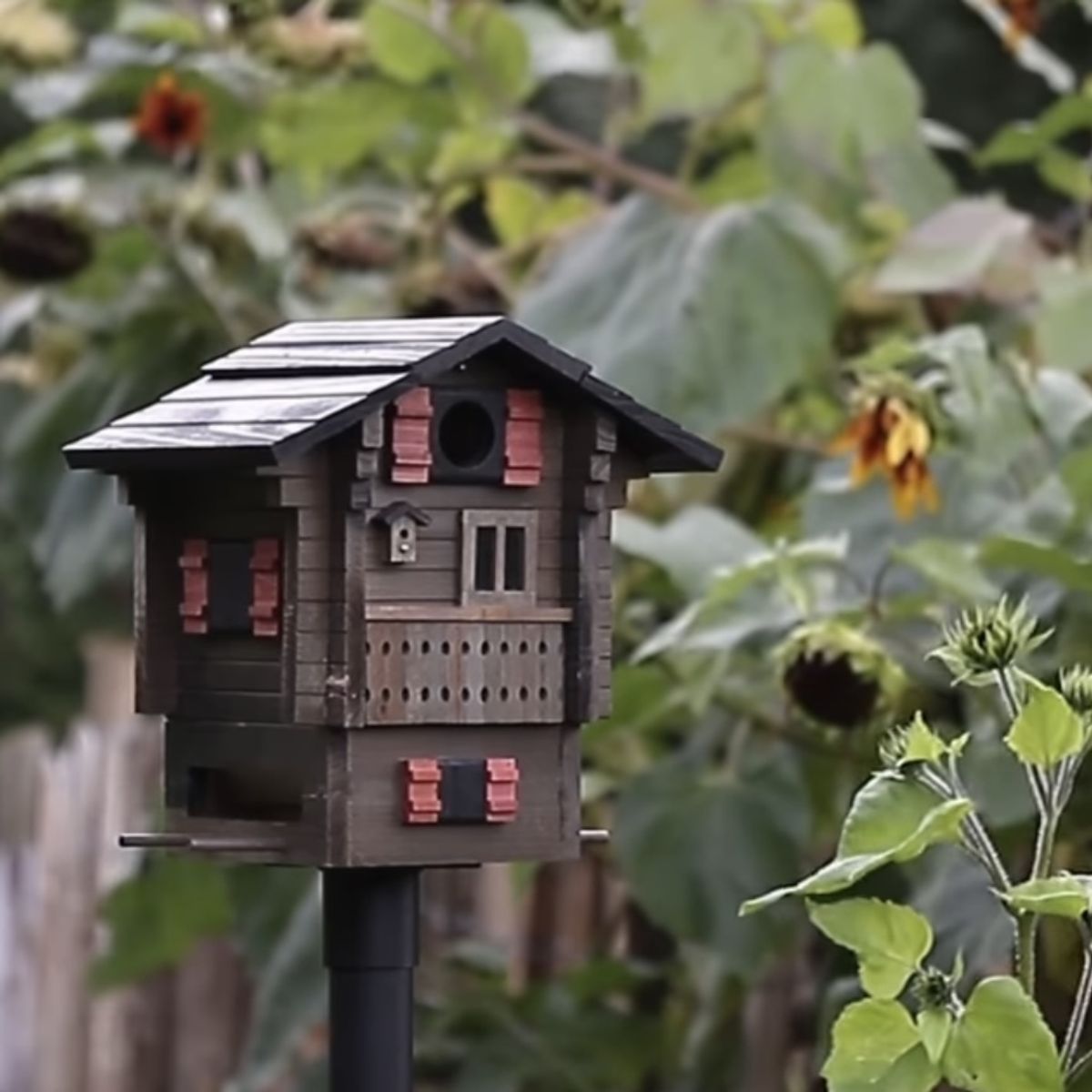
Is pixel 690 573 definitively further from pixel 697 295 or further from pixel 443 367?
pixel 443 367

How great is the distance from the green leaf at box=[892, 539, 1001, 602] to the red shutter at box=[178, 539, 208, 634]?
1.62 feet

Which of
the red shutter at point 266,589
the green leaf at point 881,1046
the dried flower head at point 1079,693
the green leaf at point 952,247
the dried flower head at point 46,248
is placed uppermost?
the dried flower head at point 46,248

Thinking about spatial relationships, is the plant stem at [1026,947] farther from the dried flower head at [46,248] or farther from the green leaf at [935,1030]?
the dried flower head at [46,248]

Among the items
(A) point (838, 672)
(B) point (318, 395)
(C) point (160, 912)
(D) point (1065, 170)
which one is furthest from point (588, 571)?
(C) point (160, 912)

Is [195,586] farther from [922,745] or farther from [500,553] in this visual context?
[922,745]

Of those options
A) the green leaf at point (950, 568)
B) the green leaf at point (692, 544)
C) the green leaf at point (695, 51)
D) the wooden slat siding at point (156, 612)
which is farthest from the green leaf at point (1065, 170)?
the wooden slat siding at point (156, 612)

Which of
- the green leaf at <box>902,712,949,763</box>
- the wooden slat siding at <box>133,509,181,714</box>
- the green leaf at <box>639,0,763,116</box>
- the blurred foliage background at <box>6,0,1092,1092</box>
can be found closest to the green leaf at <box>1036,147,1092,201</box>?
→ the blurred foliage background at <box>6,0,1092,1092</box>

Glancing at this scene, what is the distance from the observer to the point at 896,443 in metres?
1.58

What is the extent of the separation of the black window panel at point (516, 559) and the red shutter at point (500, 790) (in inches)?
2.7

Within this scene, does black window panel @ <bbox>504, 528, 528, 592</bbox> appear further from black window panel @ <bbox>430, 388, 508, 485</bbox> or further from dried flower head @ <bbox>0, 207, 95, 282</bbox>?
dried flower head @ <bbox>0, 207, 95, 282</bbox>

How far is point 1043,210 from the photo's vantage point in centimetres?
286

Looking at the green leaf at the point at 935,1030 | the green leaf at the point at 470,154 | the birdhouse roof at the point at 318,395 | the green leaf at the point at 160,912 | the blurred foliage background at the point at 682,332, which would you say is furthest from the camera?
the green leaf at the point at 160,912

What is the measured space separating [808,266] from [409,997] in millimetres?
1005

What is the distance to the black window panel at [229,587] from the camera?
122cm
